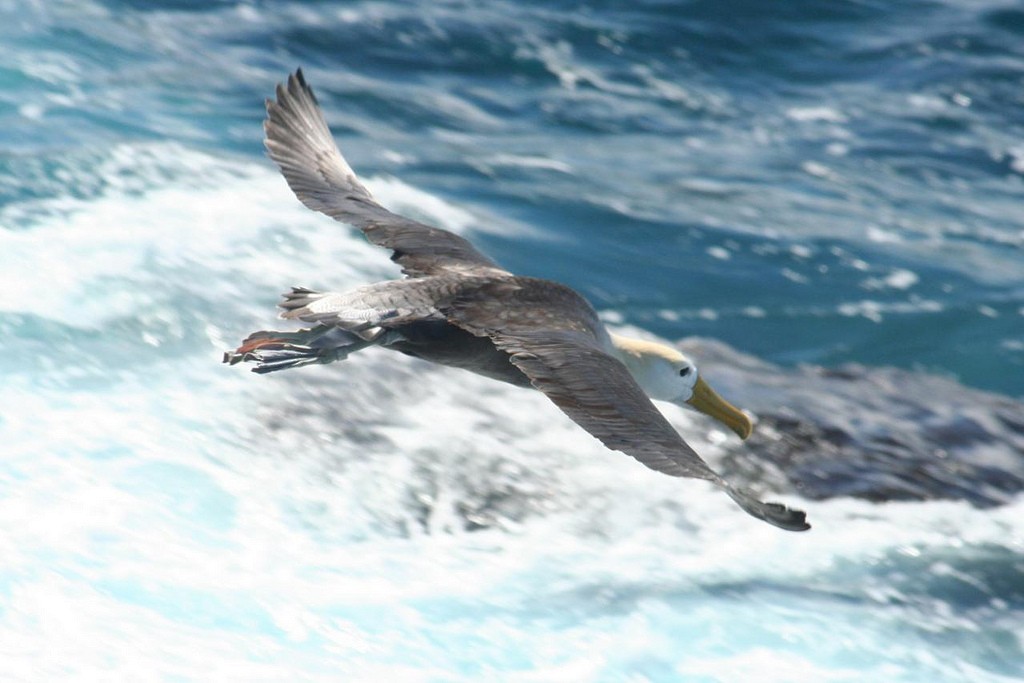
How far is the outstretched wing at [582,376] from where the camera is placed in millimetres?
5609

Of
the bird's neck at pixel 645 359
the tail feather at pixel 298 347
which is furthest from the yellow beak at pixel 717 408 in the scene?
the tail feather at pixel 298 347

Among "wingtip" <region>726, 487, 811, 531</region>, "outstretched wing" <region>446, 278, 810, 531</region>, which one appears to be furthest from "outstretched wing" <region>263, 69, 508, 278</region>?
"wingtip" <region>726, 487, 811, 531</region>

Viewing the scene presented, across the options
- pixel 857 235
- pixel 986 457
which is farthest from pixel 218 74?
pixel 986 457

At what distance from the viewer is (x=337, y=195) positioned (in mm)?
8203

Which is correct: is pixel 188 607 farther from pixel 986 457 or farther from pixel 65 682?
pixel 986 457

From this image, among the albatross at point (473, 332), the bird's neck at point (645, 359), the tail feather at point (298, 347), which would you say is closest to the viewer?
the albatross at point (473, 332)

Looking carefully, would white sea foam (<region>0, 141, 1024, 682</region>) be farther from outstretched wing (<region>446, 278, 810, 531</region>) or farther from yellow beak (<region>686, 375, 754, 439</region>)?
outstretched wing (<region>446, 278, 810, 531</region>)

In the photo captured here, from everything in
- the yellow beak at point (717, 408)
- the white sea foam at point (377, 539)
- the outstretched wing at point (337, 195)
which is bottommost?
the white sea foam at point (377, 539)

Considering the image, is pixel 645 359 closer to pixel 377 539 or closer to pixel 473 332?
pixel 473 332

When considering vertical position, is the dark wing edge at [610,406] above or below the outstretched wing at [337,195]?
below

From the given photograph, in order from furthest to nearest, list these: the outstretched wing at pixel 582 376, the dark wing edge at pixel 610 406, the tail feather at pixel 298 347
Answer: the tail feather at pixel 298 347
the outstretched wing at pixel 582 376
the dark wing edge at pixel 610 406

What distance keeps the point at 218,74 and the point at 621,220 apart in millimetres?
5604

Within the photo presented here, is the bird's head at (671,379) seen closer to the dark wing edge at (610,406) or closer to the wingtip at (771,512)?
the dark wing edge at (610,406)

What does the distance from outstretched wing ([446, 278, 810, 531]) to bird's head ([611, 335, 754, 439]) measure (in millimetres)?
678
